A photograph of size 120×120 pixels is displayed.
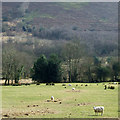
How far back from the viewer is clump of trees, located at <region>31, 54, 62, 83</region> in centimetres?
7200

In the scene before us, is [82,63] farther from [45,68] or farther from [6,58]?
[6,58]

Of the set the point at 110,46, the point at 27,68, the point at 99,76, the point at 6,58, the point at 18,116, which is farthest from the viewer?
the point at 110,46

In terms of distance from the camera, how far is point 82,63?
77.8 meters

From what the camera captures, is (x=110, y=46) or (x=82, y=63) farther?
(x=110, y=46)

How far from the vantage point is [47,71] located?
72500 millimetres

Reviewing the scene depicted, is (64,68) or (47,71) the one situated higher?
(64,68)

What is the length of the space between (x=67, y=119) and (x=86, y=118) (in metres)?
1.14

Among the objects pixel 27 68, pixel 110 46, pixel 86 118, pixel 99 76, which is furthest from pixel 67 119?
pixel 110 46

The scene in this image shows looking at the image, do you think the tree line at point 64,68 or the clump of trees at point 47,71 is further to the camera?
the clump of trees at point 47,71

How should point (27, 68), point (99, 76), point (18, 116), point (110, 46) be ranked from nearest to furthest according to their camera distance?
point (18, 116)
point (99, 76)
point (27, 68)
point (110, 46)

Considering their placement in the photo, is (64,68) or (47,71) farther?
(64,68)

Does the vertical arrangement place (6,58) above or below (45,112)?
above

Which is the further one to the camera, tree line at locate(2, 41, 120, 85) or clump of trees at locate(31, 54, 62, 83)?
clump of trees at locate(31, 54, 62, 83)

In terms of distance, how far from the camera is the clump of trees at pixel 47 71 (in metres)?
72.0
